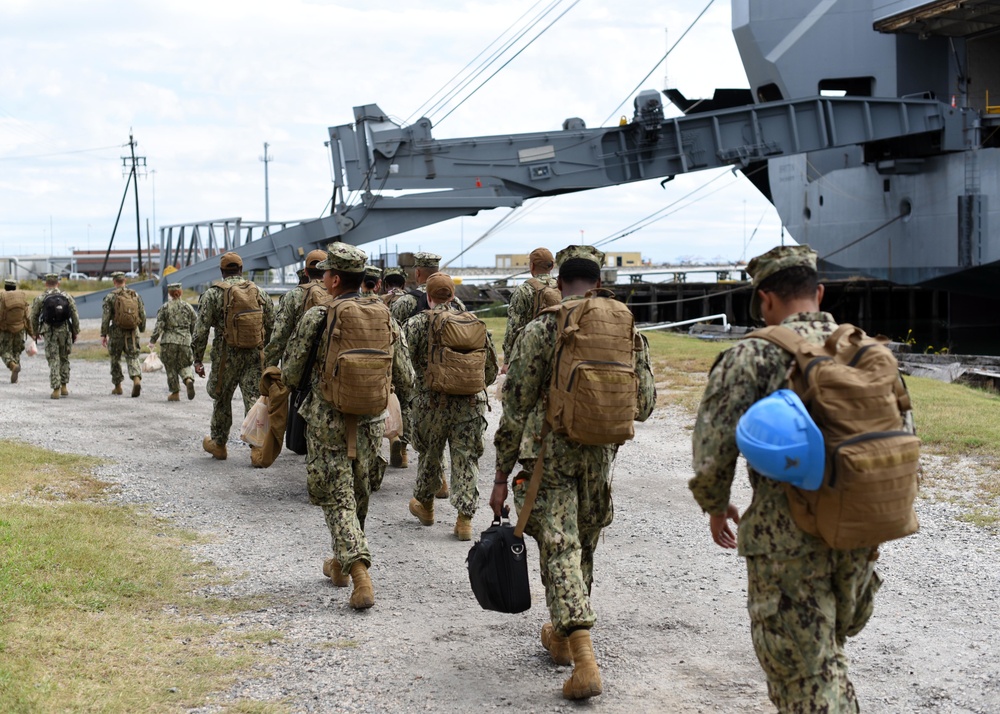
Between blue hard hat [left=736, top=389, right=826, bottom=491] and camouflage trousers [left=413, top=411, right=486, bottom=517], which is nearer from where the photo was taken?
blue hard hat [left=736, top=389, right=826, bottom=491]

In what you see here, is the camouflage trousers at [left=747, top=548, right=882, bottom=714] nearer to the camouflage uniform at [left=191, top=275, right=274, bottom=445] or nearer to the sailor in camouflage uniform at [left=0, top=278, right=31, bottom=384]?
the camouflage uniform at [left=191, top=275, right=274, bottom=445]

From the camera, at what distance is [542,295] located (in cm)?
875

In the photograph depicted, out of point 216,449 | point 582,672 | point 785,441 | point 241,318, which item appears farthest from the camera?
point 216,449

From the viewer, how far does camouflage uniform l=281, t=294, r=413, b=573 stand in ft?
18.3

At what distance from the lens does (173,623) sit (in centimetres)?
508

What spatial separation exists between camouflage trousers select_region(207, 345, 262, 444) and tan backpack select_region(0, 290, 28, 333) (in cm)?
803

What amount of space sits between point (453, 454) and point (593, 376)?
3106mm

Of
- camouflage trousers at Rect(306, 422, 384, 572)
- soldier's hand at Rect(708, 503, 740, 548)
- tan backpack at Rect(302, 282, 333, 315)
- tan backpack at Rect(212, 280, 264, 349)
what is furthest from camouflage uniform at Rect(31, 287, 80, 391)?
soldier's hand at Rect(708, 503, 740, 548)

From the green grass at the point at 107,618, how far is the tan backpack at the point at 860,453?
249cm

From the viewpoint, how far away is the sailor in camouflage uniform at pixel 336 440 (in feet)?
18.2

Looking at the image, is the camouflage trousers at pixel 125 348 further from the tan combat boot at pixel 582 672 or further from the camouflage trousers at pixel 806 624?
the camouflage trousers at pixel 806 624

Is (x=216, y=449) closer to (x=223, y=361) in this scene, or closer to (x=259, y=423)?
(x=223, y=361)

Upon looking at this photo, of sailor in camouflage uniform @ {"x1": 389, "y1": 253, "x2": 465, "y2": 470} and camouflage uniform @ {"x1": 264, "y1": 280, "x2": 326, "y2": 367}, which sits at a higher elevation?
sailor in camouflage uniform @ {"x1": 389, "y1": 253, "x2": 465, "y2": 470}

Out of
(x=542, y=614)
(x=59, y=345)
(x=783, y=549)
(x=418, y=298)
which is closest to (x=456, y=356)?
(x=418, y=298)
